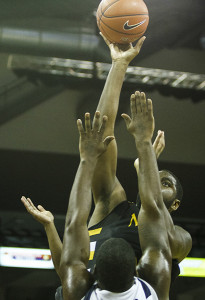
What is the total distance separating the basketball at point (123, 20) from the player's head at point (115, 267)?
175 cm

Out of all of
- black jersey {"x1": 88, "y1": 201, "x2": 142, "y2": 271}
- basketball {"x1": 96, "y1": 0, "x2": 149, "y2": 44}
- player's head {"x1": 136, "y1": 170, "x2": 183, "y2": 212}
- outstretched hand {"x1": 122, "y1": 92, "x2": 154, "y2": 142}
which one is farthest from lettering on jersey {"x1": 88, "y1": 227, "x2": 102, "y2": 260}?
basketball {"x1": 96, "y1": 0, "x2": 149, "y2": 44}

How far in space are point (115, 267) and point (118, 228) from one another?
842mm

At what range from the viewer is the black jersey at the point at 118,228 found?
307cm

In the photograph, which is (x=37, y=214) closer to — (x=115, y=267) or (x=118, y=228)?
(x=118, y=228)

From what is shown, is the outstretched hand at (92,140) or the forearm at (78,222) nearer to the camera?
the forearm at (78,222)

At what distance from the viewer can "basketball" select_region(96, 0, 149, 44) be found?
3.61 m

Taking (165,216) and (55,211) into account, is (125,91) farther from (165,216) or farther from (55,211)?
(165,216)

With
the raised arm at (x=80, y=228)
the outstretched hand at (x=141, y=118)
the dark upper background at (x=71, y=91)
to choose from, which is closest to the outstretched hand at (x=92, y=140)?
the raised arm at (x=80, y=228)

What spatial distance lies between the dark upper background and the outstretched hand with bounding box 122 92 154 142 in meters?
6.53

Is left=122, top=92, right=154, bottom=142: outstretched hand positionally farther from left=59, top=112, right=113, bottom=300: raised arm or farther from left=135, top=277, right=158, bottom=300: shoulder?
left=135, top=277, right=158, bottom=300: shoulder

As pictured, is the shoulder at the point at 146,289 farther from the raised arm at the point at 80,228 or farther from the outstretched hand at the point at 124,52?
the outstretched hand at the point at 124,52

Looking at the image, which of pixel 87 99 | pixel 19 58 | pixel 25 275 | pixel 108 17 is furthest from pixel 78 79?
pixel 108 17

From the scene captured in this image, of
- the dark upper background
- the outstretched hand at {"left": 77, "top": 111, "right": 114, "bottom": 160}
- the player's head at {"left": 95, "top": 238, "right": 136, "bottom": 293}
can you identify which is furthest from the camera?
the dark upper background

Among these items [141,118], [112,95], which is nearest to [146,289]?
[141,118]
